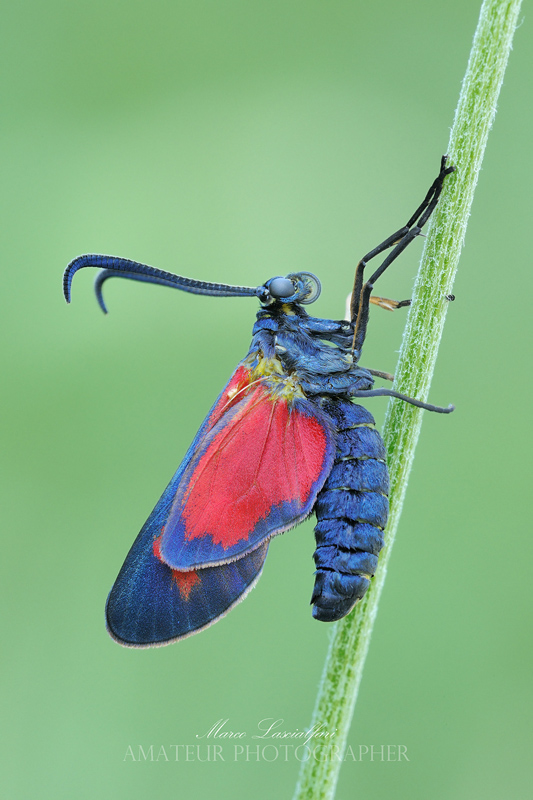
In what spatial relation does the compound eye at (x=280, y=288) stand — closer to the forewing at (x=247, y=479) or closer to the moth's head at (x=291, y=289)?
the moth's head at (x=291, y=289)

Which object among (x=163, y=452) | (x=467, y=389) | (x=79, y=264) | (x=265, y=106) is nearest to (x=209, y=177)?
(x=265, y=106)

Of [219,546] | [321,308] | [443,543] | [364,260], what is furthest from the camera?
[321,308]

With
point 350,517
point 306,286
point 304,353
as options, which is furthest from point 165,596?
point 306,286

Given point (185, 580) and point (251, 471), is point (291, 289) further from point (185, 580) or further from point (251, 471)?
point (185, 580)

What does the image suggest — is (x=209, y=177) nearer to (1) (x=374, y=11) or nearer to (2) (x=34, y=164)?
(2) (x=34, y=164)

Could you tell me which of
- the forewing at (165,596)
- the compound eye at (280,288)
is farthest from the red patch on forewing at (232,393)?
the forewing at (165,596)
